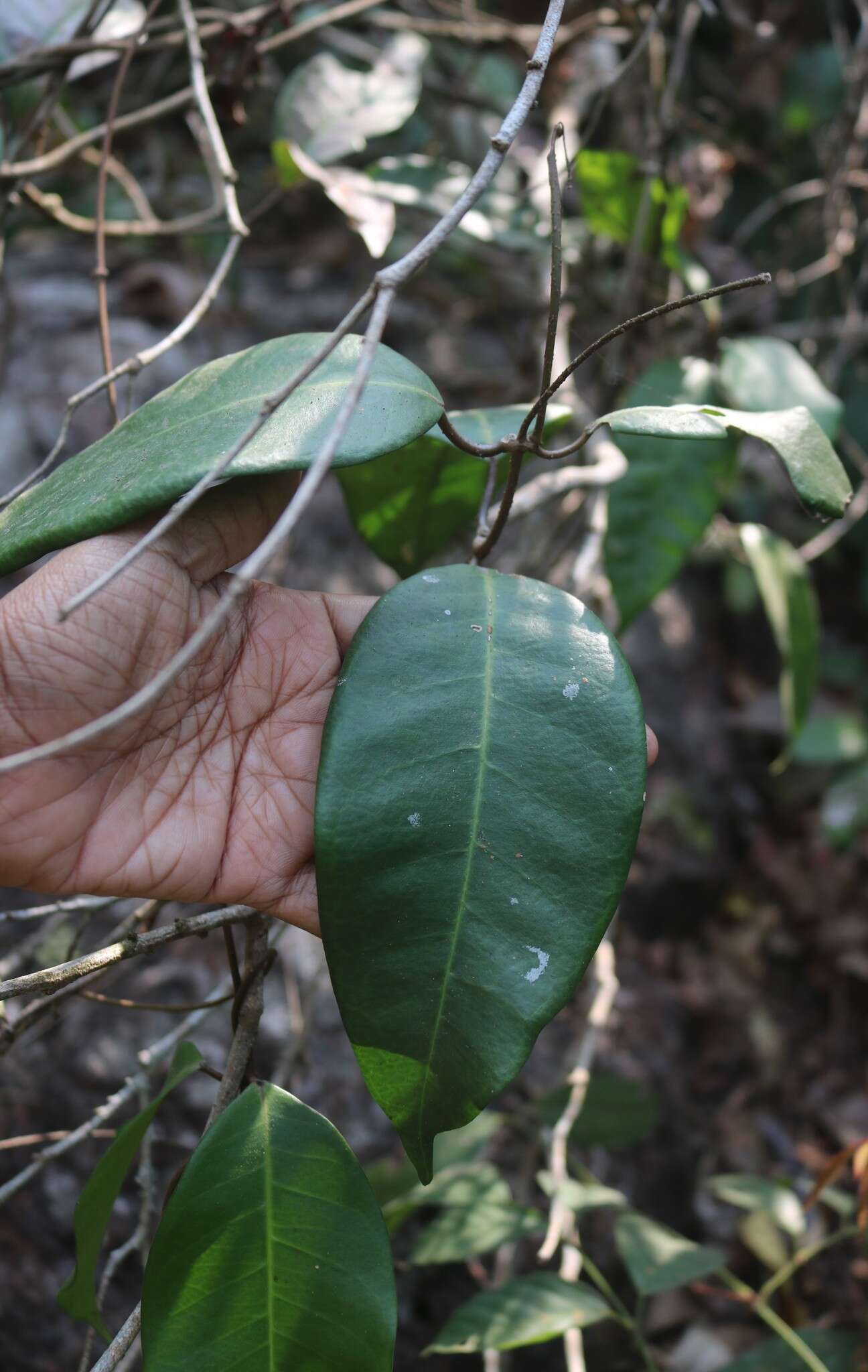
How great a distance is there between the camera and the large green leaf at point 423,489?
105cm

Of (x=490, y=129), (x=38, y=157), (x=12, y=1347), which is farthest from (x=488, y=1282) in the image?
(x=490, y=129)

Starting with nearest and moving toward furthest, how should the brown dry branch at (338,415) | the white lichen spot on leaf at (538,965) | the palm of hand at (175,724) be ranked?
Answer: the brown dry branch at (338,415)
the white lichen spot on leaf at (538,965)
the palm of hand at (175,724)

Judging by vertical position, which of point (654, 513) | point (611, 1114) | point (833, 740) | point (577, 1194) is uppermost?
point (654, 513)

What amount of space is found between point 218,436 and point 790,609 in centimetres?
102

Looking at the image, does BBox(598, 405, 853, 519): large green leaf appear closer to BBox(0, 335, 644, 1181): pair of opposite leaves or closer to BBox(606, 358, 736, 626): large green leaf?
BBox(0, 335, 644, 1181): pair of opposite leaves

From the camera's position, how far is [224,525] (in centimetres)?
84

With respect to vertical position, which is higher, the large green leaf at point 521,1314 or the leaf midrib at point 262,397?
the leaf midrib at point 262,397

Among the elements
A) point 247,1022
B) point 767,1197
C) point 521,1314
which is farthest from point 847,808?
point 247,1022

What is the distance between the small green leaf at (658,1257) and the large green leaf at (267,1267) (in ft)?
1.81

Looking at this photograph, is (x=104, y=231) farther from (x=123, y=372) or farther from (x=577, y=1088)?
(x=577, y=1088)

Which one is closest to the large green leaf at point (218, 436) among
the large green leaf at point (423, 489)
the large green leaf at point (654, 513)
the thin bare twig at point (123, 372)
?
the thin bare twig at point (123, 372)

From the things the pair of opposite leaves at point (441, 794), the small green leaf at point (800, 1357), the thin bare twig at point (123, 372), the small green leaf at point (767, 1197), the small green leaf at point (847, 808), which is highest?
the thin bare twig at point (123, 372)

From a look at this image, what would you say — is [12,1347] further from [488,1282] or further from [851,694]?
[851,694]

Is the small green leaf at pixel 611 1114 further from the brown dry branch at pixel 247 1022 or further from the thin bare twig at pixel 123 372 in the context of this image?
the thin bare twig at pixel 123 372
